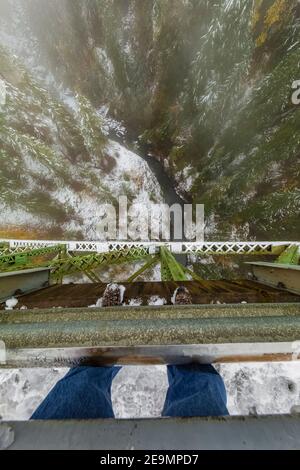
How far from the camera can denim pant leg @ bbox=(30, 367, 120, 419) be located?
53.6 inches

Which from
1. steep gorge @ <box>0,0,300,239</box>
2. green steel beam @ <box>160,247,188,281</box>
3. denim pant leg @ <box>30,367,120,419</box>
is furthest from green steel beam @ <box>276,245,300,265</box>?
denim pant leg @ <box>30,367,120,419</box>

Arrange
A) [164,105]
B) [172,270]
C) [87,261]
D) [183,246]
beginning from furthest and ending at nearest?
[164,105], [183,246], [87,261], [172,270]

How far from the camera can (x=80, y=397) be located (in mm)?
1483

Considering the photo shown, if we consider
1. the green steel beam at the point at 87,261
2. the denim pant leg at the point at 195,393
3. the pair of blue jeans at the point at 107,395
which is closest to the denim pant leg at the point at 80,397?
the pair of blue jeans at the point at 107,395

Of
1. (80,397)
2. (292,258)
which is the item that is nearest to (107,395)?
(80,397)

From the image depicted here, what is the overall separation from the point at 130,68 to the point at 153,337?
1787 cm

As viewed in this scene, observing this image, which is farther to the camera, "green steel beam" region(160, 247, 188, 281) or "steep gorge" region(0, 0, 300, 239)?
"steep gorge" region(0, 0, 300, 239)

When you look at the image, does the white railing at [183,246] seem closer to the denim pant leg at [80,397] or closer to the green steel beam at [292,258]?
the green steel beam at [292,258]

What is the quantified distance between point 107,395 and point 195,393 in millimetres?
751

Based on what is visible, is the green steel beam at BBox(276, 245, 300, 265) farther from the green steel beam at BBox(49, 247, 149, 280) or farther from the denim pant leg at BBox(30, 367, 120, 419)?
the denim pant leg at BBox(30, 367, 120, 419)

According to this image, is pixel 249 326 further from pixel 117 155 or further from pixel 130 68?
pixel 130 68

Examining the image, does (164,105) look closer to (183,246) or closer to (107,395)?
(183,246)

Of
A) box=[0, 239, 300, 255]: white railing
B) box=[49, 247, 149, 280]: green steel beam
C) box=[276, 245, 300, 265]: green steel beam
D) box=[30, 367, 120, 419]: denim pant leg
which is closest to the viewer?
box=[30, 367, 120, 419]: denim pant leg
